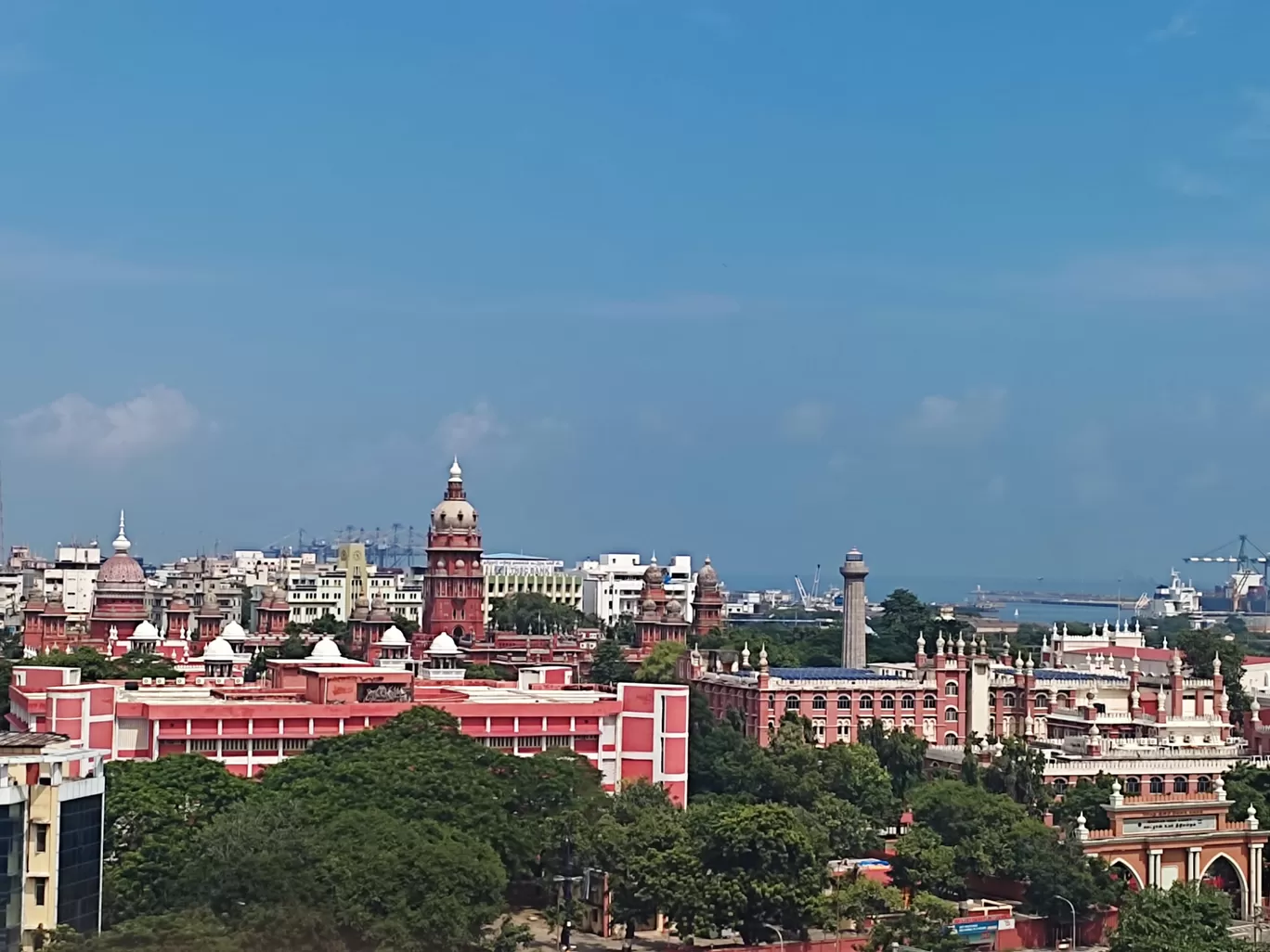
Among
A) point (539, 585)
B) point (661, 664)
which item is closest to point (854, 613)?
point (661, 664)

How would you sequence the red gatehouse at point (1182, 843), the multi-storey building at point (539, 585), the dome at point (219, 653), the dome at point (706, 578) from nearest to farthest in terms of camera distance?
the red gatehouse at point (1182, 843) < the dome at point (219, 653) < the dome at point (706, 578) < the multi-storey building at point (539, 585)

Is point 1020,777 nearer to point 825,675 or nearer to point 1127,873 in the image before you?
point 1127,873

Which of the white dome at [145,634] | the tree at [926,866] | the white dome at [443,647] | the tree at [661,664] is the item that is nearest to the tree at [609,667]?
the tree at [661,664]

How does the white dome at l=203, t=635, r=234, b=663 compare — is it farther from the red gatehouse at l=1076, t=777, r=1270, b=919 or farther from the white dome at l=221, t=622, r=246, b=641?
the red gatehouse at l=1076, t=777, r=1270, b=919

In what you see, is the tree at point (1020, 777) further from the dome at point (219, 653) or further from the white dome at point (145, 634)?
the white dome at point (145, 634)

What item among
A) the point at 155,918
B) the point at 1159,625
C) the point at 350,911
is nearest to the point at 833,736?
the point at 350,911

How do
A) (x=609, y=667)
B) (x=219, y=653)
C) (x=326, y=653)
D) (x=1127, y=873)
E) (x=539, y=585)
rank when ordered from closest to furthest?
(x=1127, y=873) → (x=326, y=653) → (x=219, y=653) → (x=609, y=667) → (x=539, y=585)
